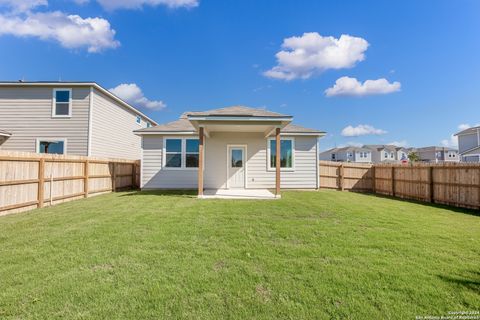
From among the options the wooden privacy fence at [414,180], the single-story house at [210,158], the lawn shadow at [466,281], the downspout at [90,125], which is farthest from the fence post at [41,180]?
the wooden privacy fence at [414,180]

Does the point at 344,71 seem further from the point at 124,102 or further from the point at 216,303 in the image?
the point at 216,303

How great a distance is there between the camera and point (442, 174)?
9.32m

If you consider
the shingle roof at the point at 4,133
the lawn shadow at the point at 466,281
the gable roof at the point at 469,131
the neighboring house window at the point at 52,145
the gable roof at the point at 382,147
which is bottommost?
the lawn shadow at the point at 466,281

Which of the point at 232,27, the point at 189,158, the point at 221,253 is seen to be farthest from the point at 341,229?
the point at 232,27

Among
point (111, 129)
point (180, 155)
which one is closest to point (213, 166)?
point (180, 155)

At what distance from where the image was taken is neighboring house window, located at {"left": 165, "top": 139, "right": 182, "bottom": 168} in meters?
12.6

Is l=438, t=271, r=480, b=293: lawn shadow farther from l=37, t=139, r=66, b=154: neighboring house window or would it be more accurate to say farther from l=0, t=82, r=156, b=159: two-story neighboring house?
l=37, t=139, r=66, b=154: neighboring house window

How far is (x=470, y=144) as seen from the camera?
24328mm

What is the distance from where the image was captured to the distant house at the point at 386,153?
164ft

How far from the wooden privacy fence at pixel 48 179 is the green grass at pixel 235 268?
1.36 metres

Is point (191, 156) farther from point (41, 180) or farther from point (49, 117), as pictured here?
point (49, 117)

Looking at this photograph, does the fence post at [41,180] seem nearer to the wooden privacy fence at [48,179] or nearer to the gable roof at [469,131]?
the wooden privacy fence at [48,179]

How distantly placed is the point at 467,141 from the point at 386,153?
27062mm

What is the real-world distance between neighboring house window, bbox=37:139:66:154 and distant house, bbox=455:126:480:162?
3230cm
